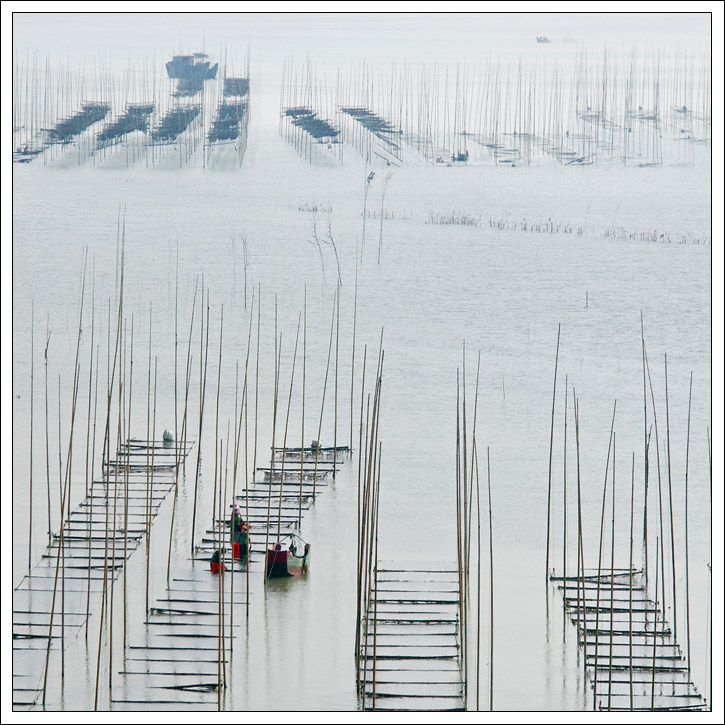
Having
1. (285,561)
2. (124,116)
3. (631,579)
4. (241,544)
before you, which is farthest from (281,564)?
(124,116)

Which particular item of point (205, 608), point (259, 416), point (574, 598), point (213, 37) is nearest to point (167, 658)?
point (205, 608)

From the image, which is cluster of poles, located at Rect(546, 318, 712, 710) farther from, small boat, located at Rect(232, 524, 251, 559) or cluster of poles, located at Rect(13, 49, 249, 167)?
cluster of poles, located at Rect(13, 49, 249, 167)

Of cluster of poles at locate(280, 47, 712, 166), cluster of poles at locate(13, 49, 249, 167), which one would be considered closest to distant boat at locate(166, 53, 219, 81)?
cluster of poles at locate(13, 49, 249, 167)

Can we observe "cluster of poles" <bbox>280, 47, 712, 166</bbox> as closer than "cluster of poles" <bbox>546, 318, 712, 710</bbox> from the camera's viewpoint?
No

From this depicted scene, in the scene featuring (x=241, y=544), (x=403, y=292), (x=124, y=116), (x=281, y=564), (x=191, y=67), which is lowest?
(x=281, y=564)

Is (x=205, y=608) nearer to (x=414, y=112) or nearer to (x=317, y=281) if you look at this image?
(x=317, y=281)

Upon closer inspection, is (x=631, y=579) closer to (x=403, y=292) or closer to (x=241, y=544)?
(x=241, y=544)
